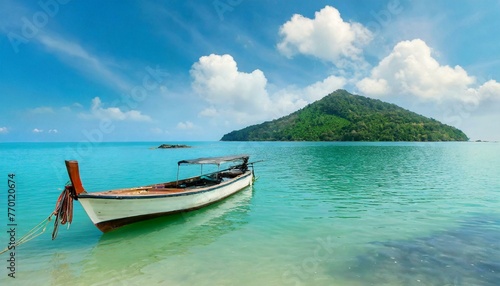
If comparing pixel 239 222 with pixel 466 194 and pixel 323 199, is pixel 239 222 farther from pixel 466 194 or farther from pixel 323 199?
pixel 466 194

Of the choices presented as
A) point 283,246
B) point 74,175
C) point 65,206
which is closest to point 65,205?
Answer: point 65,206

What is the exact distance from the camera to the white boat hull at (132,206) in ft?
43.1

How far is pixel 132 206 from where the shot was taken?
14078 millimetres

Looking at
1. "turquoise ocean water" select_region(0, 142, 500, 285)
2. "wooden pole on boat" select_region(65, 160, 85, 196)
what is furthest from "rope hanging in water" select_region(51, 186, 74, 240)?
"turquoise ocean water" select_region(0, 142, 500, 285)

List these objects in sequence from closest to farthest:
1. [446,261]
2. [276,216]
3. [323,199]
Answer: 1. [446,261]
2. [276,216]
3. [323,199]

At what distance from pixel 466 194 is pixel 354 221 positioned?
1428 cm

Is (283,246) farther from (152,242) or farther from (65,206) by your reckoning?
(65,206)

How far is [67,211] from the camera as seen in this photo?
1229 cm

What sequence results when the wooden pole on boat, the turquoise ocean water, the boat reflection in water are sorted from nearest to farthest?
the turquoise ocean water < the boat reflection in water < the wooden pole on boat

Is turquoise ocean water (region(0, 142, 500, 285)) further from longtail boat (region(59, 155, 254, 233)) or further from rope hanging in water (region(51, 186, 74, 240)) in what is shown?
rope hanging in water (region(51, 186, 74, 240))

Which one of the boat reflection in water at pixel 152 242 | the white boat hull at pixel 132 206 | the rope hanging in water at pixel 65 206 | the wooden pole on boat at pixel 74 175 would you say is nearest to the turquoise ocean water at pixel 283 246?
the boat reflection in water at pixel 152 242

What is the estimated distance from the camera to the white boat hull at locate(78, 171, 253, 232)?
1315 cm

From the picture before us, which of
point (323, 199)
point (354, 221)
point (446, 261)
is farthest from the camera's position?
point (323, 199)

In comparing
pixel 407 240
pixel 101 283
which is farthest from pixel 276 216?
pixel 101 283
